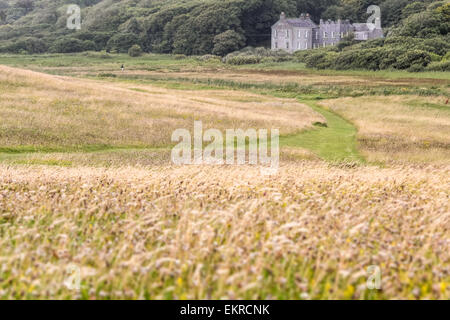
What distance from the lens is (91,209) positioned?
32.1ft

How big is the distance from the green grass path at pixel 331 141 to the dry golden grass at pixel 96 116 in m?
1.77

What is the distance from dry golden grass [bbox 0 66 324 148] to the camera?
33250 millimetres

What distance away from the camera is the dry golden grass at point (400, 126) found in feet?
109

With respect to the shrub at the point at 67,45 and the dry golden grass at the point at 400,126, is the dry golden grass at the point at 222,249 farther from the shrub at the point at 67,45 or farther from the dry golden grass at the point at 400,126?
the shrub at the point at 67,45

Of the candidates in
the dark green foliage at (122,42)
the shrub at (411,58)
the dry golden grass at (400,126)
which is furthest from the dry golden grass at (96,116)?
the dark green foliage at (122,42)

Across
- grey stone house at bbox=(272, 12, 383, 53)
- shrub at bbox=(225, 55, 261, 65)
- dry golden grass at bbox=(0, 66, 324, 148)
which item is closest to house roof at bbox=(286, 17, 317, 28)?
grey stone house at bbox=(272, 12, 383, 53)

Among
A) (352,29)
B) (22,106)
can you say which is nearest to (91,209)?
(22,106)

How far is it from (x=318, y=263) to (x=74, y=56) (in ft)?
563

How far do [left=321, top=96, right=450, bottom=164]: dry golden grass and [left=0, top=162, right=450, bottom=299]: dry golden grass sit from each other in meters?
21.6

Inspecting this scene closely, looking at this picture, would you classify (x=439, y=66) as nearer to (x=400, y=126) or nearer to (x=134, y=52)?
(x=400, y=126)

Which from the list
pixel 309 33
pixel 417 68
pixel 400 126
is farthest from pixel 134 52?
pixel 400 126

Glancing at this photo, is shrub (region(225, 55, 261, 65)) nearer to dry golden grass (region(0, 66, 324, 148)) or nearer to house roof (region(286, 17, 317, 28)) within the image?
house roof (region(286, 17, 317, 28))

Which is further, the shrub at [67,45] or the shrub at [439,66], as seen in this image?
the shrub at [67,45]
